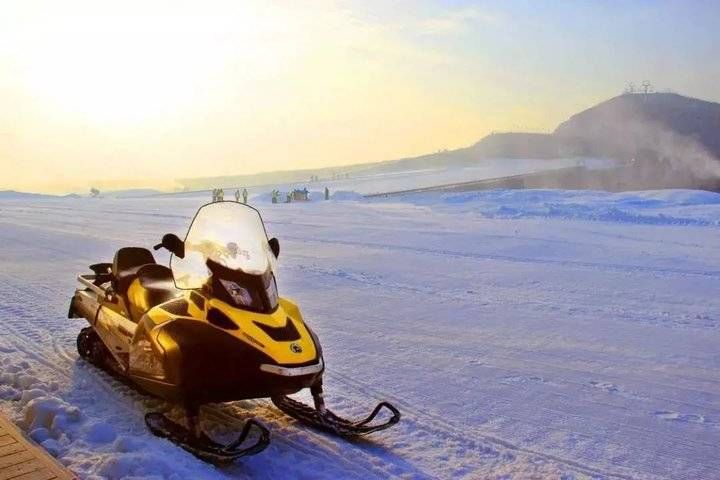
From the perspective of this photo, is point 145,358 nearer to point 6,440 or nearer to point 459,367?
point 6,440

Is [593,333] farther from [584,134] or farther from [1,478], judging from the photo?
[584,134]

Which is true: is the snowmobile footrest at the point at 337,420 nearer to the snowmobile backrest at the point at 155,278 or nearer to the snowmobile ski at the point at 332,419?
the snowmobile ski at the point at 332,419

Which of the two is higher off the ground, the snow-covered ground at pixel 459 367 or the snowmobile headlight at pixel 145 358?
the snowmobile headlight at pixel 145 358

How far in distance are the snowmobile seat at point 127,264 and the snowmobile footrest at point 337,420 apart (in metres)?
1.57

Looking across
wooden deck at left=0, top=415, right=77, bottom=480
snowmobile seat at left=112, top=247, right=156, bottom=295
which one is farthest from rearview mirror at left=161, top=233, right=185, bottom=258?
wooden deck at left=0, top=415, right=77, bottom=480

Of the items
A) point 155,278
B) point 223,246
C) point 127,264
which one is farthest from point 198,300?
point 127,264

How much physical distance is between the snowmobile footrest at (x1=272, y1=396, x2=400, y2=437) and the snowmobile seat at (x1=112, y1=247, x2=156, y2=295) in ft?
5.13

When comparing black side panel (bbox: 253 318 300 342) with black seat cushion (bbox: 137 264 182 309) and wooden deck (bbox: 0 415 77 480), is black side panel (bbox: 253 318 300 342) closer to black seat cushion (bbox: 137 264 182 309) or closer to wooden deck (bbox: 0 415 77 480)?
black seat cushion (bbox: 137 264 182 309)

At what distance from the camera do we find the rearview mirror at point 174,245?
165 inches

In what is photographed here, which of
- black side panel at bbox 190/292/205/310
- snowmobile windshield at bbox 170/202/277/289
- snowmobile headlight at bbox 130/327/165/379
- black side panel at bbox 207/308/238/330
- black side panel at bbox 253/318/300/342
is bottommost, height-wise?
snowmobile headlight at bbox 130/327/165/379

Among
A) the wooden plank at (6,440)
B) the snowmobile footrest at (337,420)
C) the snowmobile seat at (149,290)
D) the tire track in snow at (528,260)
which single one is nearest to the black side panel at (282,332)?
the snowmobile footrest at (337,420)

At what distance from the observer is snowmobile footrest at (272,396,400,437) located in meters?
4.20

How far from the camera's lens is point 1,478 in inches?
131

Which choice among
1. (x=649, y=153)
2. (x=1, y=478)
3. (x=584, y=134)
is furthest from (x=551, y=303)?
(x=584, y=134)
